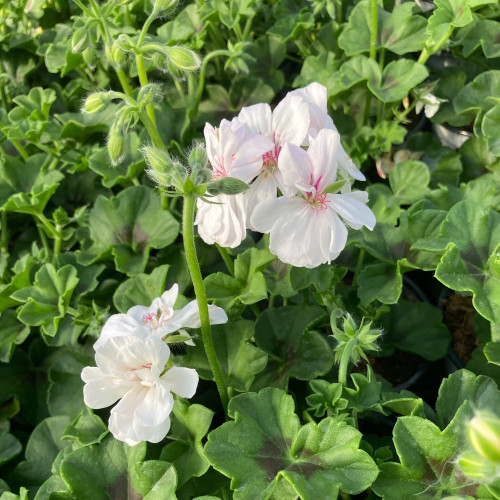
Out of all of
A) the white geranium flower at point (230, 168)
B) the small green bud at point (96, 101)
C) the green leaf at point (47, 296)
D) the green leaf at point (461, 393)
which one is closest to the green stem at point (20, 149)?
the green leaf at point (47, 296)

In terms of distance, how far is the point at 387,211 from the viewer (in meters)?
1.53

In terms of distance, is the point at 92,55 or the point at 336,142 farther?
the point at 92,55

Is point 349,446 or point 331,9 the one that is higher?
point 331,9

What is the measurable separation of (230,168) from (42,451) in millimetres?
825

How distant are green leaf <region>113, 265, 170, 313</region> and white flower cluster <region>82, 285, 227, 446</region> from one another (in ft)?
1.04

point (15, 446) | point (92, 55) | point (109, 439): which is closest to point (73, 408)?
point (15, 446)

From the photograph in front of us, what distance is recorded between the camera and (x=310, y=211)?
1045 mm

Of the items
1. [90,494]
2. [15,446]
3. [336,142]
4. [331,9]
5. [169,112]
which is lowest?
[15,446]

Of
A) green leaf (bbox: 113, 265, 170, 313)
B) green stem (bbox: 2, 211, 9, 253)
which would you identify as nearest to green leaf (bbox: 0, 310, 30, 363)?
green stem (bbox: 2, 211, 9, 253)

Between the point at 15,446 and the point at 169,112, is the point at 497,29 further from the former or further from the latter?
the point at 15,446

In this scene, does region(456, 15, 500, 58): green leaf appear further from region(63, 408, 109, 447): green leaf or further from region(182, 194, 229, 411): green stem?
region(63, 408, 109, 447): green leaf

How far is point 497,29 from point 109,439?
4.91ft

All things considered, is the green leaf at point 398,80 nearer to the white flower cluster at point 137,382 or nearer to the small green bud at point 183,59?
the small green bud at point 183,59

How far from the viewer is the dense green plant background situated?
42.9 inches
